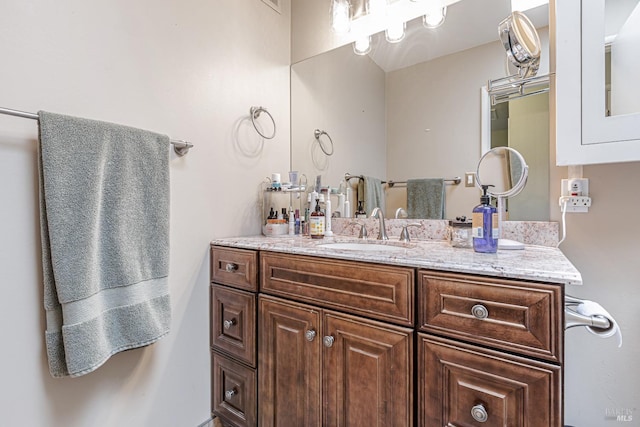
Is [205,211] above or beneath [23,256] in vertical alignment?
above

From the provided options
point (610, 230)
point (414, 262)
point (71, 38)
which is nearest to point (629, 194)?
point (610, 230)

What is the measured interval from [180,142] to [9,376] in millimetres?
966

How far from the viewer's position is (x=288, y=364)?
111 cm

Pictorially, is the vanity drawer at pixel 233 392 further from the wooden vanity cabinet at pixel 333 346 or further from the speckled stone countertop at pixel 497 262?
the speckled stone countertop at pixel 497 262

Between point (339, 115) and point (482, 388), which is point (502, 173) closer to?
point (482, 388)

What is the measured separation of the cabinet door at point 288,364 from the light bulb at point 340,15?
1.53 metres

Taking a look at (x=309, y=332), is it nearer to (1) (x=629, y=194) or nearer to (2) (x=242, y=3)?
(1) (x=629, y=194)

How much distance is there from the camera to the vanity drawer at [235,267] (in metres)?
1.24

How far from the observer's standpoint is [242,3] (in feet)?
5.30

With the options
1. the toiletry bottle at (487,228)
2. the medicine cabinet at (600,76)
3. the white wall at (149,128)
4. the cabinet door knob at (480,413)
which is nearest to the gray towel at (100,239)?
the white wall at (149,128)

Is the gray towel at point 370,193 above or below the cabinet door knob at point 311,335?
above

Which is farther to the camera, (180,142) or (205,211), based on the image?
(205,211)

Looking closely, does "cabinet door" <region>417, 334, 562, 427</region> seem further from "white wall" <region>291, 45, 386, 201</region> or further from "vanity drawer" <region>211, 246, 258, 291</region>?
"white wall" <region>291, 45, 386, 201</region>

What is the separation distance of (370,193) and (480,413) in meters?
1.12
